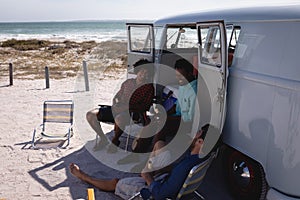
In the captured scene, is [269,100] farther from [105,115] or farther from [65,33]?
[65,33]

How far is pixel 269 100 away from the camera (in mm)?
3410

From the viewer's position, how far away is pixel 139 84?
5.50 meters

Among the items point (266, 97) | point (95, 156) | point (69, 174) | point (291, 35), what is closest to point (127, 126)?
point (95, 156)

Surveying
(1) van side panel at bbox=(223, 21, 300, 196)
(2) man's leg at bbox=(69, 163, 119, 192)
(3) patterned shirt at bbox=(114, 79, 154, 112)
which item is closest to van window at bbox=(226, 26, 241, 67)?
(1) van side panel at bbox=(223, 21, 300, 196)

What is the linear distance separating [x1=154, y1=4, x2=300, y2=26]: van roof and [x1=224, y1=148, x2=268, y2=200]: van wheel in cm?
159

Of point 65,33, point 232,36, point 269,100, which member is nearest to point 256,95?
point 269,100

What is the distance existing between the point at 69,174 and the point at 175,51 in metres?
3.38

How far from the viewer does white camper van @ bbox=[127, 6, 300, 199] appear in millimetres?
3201

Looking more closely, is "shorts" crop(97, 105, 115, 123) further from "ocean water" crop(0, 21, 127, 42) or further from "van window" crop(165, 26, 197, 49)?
"ocean water" crop(0, 21, 127, 42)

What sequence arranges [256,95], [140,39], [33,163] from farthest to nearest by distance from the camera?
[140,39]
[33,163]
[256,95]

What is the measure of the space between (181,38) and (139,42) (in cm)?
92

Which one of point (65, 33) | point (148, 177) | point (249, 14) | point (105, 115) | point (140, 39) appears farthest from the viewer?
point (65, 33)

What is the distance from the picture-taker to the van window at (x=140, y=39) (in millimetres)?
7145

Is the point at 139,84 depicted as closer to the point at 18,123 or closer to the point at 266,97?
the point at 266,97
